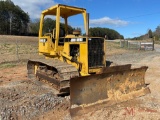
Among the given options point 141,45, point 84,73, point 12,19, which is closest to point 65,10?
point 84,73

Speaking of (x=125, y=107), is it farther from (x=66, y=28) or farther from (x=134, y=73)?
(x=66, y=28)

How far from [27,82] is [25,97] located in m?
1.90

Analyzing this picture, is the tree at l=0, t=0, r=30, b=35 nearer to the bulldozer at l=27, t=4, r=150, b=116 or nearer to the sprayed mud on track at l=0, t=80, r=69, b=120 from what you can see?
the bulldozer at l=27, t=4, r=150, b=116

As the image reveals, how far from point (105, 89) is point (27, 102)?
80.7 inches

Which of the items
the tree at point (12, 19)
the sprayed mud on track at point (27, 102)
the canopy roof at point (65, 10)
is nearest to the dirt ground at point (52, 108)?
the sprayed mud on track at point (27, 102)

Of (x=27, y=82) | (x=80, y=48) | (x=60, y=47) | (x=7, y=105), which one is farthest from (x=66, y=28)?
(x=7, y=105)

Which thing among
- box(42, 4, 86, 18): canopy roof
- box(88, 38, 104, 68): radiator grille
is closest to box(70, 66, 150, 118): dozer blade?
box(88, 38, 104, 68): radiator grille

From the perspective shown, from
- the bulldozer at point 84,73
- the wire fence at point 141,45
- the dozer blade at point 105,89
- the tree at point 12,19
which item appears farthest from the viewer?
the tree at point 12,19

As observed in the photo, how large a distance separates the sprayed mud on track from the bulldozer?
1.20ft

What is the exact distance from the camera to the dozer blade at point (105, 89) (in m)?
4.98

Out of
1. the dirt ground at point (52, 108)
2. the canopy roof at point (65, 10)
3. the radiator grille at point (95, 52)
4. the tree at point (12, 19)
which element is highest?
the tree at point (12, 19)

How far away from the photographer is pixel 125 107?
5.21 metres

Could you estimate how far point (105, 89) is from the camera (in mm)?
5543

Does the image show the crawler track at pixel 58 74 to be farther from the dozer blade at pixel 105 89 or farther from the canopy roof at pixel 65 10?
the canopy roof at pixel 65 10
